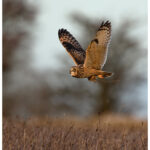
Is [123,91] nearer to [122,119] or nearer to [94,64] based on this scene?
[122,119]

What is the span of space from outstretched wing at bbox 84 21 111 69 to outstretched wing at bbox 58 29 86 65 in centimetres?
48

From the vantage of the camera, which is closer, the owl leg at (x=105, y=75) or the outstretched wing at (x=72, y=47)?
the owl leg at (x=105, y=75)

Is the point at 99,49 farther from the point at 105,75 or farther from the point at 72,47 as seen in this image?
the point at 72,47

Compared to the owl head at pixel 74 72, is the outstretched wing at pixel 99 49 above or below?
above

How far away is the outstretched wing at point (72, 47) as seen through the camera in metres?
6.40

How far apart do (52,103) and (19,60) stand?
9.37 feet

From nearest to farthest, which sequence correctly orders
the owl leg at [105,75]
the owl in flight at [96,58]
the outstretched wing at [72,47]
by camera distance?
the owl leg at [105,75] → the owl in flight at [96,58] → the outstretched wing at [72,47]

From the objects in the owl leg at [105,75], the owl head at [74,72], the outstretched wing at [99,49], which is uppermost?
the outstretched wing at [99,49]

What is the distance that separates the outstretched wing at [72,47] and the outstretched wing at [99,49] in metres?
0.48

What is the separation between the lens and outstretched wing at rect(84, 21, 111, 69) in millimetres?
5777

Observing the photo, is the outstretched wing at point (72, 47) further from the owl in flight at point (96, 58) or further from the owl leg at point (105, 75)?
the owl leg at point (105, 75)

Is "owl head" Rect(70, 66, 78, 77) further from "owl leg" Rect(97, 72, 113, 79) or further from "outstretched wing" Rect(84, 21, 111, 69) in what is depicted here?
"owl leg" Rect(97, 72, 113, 79)

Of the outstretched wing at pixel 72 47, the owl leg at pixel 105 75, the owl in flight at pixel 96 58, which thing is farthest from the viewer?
the outstretched wing at pixel 72 47

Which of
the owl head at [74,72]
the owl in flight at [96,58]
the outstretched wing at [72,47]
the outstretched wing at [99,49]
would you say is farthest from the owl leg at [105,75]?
the outstretched wing at [72,47]
